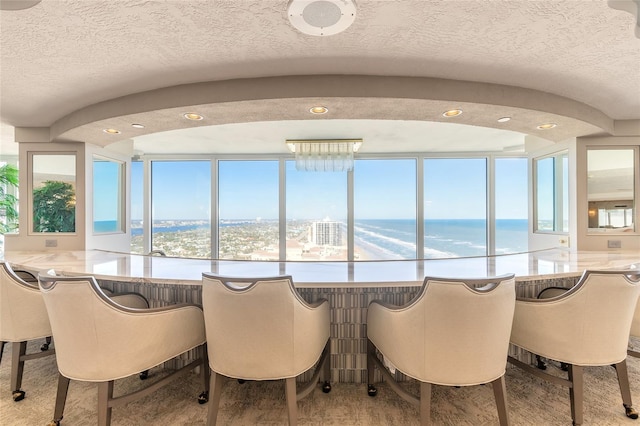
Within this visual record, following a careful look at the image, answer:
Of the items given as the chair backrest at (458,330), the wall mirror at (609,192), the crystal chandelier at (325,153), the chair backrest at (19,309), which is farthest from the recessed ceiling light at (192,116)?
the wall mirror at (609,192)

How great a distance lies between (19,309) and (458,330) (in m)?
2.62

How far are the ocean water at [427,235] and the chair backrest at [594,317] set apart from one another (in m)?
3.26

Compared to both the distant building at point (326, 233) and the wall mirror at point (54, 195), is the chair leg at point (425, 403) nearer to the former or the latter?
the distant building at point (326, 233)

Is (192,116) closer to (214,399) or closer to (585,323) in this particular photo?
(214,399)

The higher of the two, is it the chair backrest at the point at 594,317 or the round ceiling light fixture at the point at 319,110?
the round ceiling light fixture at the point at 319,110

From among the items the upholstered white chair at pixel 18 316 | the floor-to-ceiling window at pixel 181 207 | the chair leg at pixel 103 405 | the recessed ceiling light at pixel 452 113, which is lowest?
the chair leg at pixel 103 405

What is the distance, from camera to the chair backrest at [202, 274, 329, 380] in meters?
1.29

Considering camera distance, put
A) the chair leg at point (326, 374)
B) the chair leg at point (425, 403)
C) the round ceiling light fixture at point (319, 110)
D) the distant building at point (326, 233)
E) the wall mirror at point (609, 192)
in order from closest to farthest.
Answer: the chair leg at point (425, 403)
the chair leg at point (326, 374)
the round ceiling light fixture at point (319, 110)
the wall mirror at point (609, 192)
the distant building at point (326, 233)

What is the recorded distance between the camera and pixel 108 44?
1515mm

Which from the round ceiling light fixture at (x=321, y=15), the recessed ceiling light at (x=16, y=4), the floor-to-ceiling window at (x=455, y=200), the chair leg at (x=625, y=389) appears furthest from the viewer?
the floor-to-ceiling window at (x=455, y=200)

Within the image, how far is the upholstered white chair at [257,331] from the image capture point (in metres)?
1.29

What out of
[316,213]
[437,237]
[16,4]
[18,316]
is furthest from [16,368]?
[437,237]

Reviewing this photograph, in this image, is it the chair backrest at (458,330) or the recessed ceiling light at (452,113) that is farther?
the recessed ceiling light at (452,113)

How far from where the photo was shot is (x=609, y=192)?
9.49 ft
